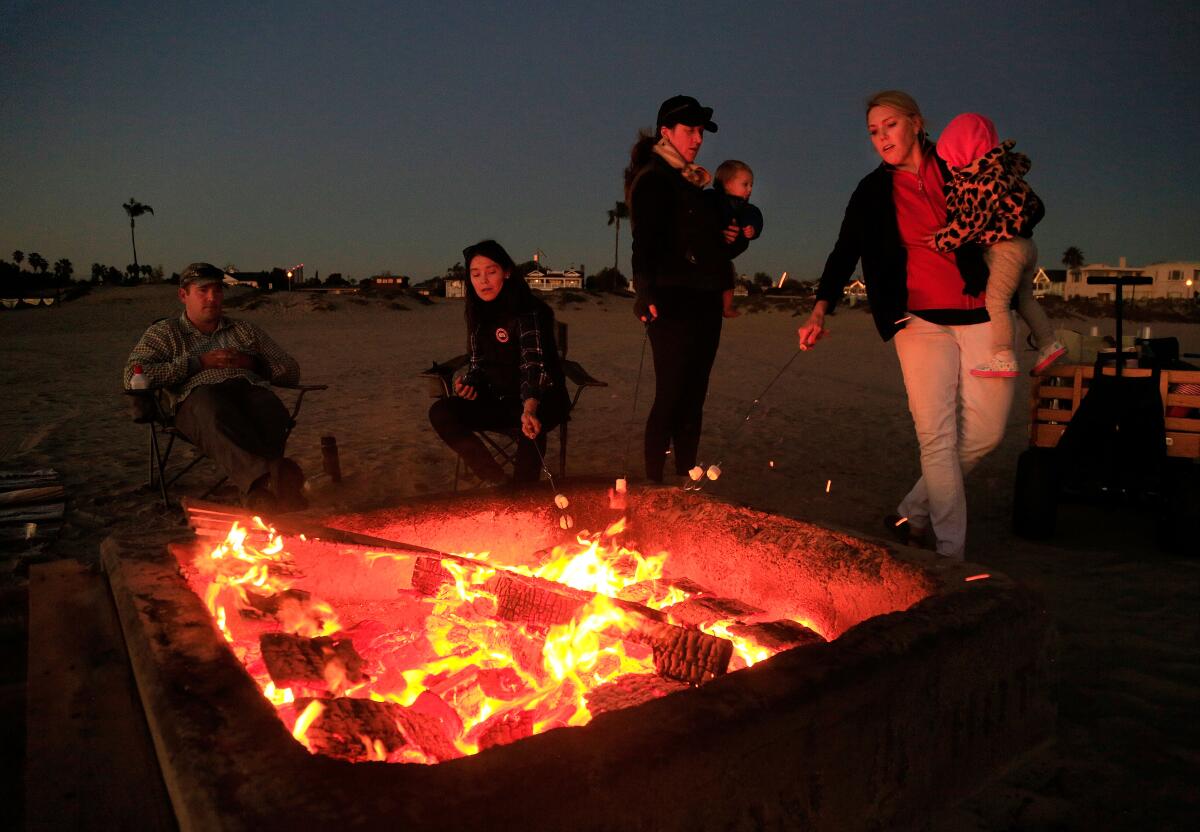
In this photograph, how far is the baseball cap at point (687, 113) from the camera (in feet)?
12.8

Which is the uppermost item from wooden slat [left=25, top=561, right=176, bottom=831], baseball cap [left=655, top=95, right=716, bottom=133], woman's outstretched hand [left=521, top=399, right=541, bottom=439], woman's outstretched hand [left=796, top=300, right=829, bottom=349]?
baseball cap [left=655, top=95, right=716, bottom=133]

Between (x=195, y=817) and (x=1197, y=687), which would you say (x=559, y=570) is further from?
(x=1197, y=687)

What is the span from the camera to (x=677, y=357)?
394cm

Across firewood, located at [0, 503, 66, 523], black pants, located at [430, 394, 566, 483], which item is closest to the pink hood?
black pants, located at [430, 394, 566, 483]

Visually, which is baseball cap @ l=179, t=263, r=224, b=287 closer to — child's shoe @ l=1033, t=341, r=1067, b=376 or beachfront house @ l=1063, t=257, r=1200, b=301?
child's shoe @ l=1033, t=341, r=1067, b=376

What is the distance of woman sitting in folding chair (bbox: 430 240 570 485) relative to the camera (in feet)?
13.5

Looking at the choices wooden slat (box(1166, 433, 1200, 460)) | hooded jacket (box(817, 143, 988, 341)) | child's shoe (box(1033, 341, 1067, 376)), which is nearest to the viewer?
hooded jacket (box(817, 143, 988, 341))

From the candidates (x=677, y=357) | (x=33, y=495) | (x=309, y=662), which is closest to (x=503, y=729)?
(x=309, y=662)

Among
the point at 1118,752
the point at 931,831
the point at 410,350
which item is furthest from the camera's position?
the point at 410,350

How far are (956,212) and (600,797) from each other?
8.70 ft

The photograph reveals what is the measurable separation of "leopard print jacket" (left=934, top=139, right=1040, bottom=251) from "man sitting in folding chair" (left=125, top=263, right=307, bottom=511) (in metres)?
3.13

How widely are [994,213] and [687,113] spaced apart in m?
1.58

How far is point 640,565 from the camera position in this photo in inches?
120

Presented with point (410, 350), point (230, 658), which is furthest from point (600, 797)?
point (410, 350)
